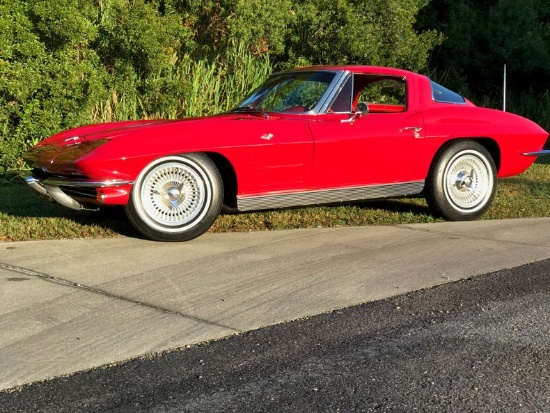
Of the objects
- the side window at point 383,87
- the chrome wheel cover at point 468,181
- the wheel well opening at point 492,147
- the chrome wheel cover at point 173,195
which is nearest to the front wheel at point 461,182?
the chrome wheel cover at point 468,181

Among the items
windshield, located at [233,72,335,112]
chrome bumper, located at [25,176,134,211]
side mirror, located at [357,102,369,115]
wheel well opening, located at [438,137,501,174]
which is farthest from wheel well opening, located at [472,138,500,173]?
chrome bumper, located at [25,176,134,211]

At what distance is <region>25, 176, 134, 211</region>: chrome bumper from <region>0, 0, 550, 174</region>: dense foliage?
3.43 meters

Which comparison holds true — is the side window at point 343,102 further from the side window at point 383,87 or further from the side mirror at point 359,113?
the side window at point 383,87

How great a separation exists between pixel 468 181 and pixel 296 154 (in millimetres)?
2019

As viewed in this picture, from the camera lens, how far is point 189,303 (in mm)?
5152

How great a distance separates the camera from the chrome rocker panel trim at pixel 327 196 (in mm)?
7090

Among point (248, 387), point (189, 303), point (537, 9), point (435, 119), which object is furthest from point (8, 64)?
point (537, 9)

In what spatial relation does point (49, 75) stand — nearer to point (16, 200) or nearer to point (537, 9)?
point (16, 200)

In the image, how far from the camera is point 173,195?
684 centimetres

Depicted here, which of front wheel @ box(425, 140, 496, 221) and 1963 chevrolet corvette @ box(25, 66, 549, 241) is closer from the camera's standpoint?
1963 chevrolet corvette @ box(25, 66, 549, 241)

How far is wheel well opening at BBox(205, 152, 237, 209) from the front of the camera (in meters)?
7.00

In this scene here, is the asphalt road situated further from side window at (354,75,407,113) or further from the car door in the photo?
side window at (354,75,407,113)

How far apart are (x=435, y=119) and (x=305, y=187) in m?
1.57

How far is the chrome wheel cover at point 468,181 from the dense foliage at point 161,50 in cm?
487
